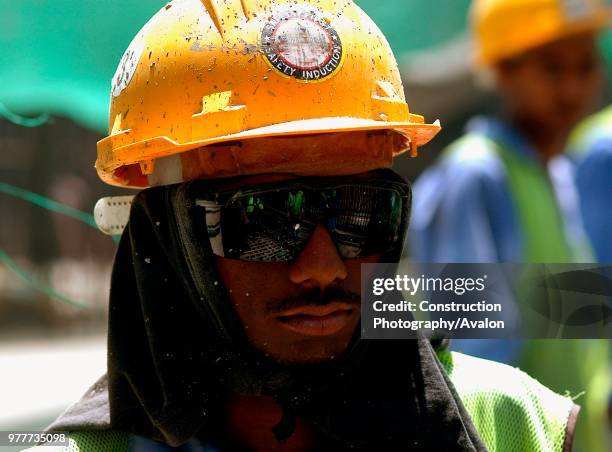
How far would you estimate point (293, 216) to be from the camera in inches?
98.7

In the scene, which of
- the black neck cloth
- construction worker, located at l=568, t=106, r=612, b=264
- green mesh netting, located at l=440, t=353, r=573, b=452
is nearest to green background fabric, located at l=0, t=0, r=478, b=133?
the black neck cloth

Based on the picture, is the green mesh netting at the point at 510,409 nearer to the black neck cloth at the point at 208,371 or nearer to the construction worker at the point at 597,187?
the black neck cloth at the point at 208,371

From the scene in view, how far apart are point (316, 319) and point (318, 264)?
0.12 meters

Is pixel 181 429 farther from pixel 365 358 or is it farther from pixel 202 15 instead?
pixel 202 15

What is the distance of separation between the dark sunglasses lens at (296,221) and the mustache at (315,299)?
83 mm

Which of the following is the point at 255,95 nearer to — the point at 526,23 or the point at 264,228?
the point at 264,228

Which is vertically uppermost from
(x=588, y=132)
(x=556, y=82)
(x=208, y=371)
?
(x=556, y=82)

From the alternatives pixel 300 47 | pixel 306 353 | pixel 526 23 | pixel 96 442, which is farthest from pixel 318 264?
pixel 526 23

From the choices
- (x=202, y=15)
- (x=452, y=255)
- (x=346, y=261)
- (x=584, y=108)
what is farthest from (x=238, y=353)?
(x=584, y=108)

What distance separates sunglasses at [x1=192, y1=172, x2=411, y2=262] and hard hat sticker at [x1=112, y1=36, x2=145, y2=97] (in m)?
0.33

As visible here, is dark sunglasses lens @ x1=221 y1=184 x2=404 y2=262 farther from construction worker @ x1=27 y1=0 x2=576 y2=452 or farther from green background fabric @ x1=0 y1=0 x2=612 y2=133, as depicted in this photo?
green background fabric @ x1=0 y1=0 x2=612 y2=133

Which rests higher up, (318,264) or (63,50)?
(63,50)

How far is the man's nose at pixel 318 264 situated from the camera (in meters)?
2.49

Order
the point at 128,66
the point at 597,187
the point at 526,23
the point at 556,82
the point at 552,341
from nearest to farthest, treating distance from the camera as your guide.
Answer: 1. the point at 128,66
2. the point at 552,341
3. the point at 597,187
4. the point at 556,82
5. the point at 526,23
